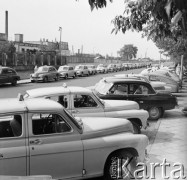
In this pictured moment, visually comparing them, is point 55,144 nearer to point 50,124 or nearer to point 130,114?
point 50,124

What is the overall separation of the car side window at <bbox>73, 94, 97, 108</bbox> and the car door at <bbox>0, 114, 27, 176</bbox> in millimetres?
3133

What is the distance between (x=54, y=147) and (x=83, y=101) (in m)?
3.25

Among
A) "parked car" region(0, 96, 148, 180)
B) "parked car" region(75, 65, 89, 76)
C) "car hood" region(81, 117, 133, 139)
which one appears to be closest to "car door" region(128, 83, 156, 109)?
"car hood" region(81, 117, 133, 139)

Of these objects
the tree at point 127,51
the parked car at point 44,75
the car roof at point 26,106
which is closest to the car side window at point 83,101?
the car roof at point 26,106

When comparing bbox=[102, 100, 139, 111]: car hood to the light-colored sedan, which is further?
bbox=[102, 100, 139, 111]: car hood

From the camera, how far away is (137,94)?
39.4 ft

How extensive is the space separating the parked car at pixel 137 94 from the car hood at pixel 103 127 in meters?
4.79

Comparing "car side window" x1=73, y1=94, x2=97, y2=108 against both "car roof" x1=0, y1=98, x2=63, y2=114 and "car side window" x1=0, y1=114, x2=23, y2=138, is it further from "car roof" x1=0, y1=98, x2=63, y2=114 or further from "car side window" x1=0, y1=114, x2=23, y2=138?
"car side window" x1=0, y1=114, x2=23, y2=138

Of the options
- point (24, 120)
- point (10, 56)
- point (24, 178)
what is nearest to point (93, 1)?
point (24, 178)

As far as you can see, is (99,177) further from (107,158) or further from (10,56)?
(10,56)

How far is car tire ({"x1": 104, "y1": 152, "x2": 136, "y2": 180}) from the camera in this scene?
5.82m

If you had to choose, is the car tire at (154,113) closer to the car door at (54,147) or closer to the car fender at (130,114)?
the car fender at (130,114)

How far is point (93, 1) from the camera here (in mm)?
2961

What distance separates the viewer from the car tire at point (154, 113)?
1246 cm
